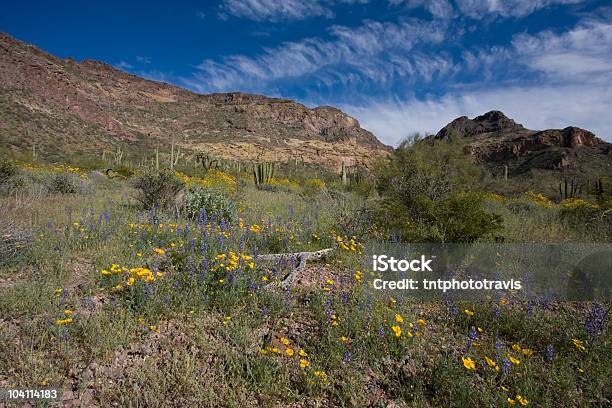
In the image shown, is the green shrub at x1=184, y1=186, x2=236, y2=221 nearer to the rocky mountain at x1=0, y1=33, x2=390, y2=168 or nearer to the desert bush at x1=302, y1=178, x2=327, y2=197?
the desert bush at x1=302, y1=178, x2=327, y2=197

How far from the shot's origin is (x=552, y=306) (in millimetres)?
4199

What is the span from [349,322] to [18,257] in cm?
360

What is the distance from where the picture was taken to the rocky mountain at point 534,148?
37.0 meters

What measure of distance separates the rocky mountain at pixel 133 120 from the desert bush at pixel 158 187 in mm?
14211

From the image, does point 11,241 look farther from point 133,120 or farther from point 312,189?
point 133,120

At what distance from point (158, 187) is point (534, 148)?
229ft

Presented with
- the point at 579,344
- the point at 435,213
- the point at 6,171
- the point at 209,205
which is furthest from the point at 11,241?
the point at 6,171

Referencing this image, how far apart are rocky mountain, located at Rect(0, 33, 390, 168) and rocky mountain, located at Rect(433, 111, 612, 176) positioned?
1873 cm

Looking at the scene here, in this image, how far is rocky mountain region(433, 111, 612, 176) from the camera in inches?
1455

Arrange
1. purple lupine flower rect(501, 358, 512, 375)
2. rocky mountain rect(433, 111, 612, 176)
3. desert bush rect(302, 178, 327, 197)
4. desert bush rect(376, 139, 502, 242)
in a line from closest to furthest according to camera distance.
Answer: purple lupine flower rect(501, 358, 512, 375) → desert bush rect(376, 139, 502, 242) → desert bush rect(302, 178, 327, 197) → rocky mountain rect(433, 111, 612, 176)

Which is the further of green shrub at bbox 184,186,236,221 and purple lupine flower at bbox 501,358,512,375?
green shrub at bbox 184,186,236,221

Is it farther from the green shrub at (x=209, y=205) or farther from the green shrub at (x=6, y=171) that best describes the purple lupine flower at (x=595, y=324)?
the green shrub at (x=6, y=171)

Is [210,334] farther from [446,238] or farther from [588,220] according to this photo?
[588,220]

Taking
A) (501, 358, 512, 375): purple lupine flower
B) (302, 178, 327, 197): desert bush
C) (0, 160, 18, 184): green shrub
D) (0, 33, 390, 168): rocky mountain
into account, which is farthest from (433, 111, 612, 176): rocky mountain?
(0, 160, 18, 184): green shrub
